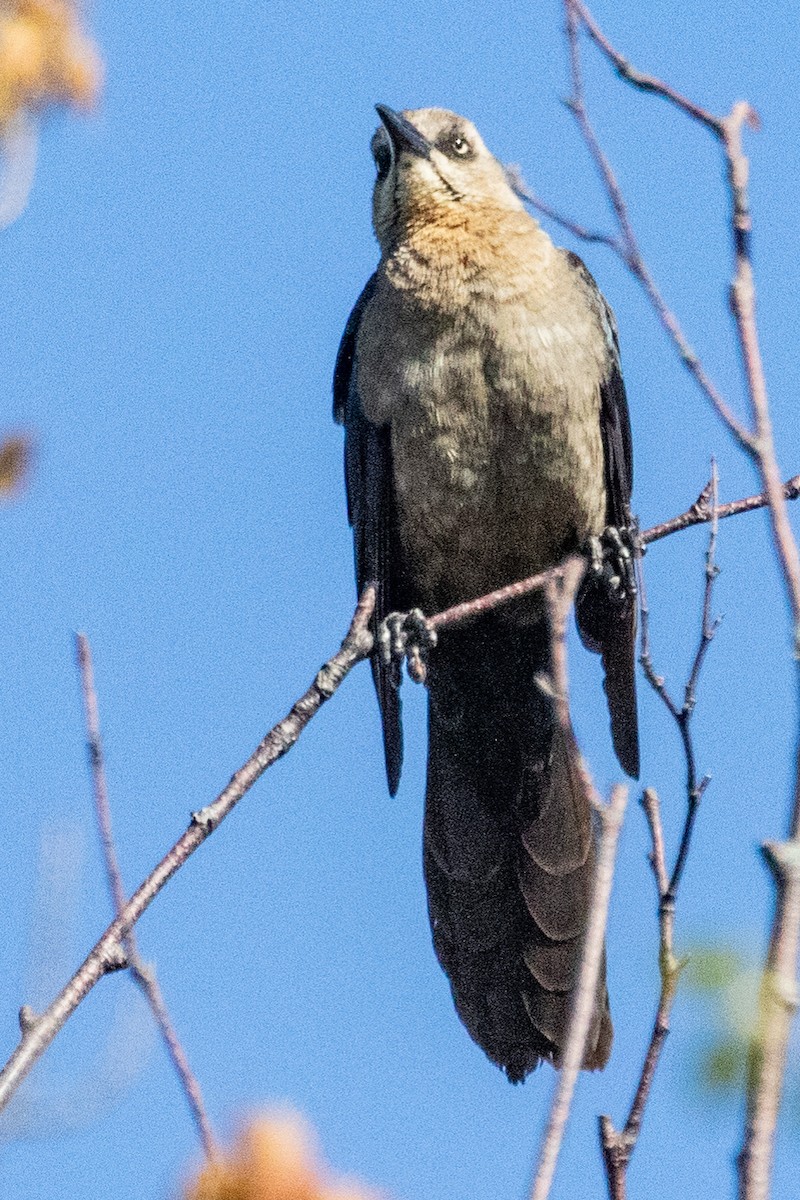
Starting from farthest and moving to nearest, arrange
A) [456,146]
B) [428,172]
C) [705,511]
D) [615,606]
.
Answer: [456,146] < [428,172] < [615,606] < [705,511]

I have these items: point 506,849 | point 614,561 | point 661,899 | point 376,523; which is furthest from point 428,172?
point 661,899

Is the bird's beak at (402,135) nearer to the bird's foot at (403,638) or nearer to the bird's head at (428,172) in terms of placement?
the bird's head at (428,172)

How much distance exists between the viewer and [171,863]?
3180 mm

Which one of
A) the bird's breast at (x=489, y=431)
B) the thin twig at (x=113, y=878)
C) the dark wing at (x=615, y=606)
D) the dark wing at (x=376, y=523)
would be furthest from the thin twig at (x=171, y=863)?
the dark wing at (x=615, y=606)

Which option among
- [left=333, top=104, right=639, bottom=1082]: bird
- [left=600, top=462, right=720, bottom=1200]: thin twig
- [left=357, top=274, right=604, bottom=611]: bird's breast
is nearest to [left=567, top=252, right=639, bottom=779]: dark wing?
[left=333, top=104, right=639, bottom=1082]: bird

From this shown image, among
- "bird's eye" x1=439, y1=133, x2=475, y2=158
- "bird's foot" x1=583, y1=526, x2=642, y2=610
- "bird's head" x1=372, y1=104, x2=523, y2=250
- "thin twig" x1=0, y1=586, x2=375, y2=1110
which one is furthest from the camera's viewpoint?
"bird's eye" x1=439, y1=133, x2=475, y2=158

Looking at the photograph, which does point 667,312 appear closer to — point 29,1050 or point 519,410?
point 29,1050

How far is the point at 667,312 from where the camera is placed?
268cm

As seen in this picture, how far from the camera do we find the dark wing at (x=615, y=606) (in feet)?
21.2

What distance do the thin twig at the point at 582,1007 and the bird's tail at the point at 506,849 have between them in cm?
340

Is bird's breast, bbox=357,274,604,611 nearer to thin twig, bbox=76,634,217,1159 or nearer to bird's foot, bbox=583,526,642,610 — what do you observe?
bird's foot, bbox=583,526,642,610

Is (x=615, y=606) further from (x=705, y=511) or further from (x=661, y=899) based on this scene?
(x=661, y=899)

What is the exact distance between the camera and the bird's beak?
22.2 ft

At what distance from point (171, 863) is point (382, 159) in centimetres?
451
